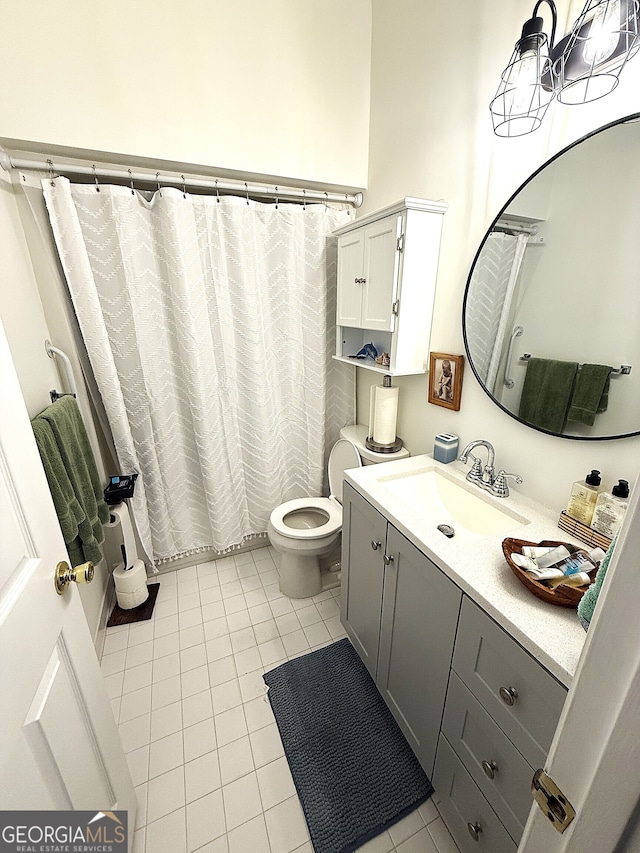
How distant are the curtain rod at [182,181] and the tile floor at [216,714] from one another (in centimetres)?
207

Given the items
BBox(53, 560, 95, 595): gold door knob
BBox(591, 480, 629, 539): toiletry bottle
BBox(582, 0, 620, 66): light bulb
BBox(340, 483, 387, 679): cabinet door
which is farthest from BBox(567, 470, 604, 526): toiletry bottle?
BBox(53, 560, 95, 595): gold door knob

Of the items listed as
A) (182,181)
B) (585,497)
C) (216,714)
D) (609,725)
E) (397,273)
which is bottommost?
(216,714)

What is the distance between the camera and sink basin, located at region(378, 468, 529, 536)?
1.19 metres

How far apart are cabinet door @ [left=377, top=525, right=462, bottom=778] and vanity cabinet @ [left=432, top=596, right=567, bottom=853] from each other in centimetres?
4

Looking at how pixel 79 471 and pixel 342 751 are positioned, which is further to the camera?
pixel 79 471

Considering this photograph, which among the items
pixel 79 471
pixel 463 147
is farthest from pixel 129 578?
pixel 463 147

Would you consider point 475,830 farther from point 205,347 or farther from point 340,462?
point 205,347

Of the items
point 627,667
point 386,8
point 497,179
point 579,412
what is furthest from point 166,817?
point 386,8

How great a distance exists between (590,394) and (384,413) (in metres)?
0.84

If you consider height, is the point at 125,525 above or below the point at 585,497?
below

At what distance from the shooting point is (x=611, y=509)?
919 mm

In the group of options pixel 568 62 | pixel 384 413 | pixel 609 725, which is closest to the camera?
pixel 609 725

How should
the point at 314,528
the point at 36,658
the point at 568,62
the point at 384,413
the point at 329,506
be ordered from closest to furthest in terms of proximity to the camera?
Result: the point at 36,658
the point at 568,62
the point at 384,413
the point at 314,528
the point at 329,506

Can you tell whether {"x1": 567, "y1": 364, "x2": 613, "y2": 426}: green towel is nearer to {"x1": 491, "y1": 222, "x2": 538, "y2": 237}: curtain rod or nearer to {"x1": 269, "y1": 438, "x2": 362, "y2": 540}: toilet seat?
{"x1": 491, "y1": 222, "x2": 538, "y2": 237}: curtain rod
